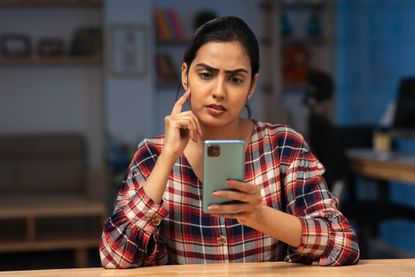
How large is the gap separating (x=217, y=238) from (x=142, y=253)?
17cm

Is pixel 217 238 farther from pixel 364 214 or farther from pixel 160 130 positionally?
pixel 160 130

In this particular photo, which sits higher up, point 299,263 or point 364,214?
point 299,263

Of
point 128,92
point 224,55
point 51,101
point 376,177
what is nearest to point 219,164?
point 224,55

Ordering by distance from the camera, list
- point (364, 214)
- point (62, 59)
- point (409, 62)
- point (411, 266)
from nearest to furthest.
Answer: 1. point (411, 266)
2. point (364, 214)
3. point (409, 62)
4. point (62, 59)

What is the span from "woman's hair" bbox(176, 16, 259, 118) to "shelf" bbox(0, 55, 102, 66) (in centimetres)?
453

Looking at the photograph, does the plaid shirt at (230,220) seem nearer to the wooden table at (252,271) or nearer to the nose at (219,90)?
the wooden table at (252,271)

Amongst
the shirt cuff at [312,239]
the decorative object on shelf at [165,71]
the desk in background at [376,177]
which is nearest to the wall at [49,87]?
the decorative object on shelf at [165,71]

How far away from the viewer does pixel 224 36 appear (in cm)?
151

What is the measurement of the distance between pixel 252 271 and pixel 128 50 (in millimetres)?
4847

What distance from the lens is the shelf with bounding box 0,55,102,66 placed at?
19.3 ft

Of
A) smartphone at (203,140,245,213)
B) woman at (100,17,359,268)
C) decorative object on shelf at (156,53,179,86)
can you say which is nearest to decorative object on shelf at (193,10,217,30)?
decorative object on shelf at (156,53,179,86)

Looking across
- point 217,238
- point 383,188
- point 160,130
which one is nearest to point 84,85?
point 160,130

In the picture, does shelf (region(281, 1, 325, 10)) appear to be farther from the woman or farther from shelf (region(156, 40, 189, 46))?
the woman

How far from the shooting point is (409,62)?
5031 millimetres
